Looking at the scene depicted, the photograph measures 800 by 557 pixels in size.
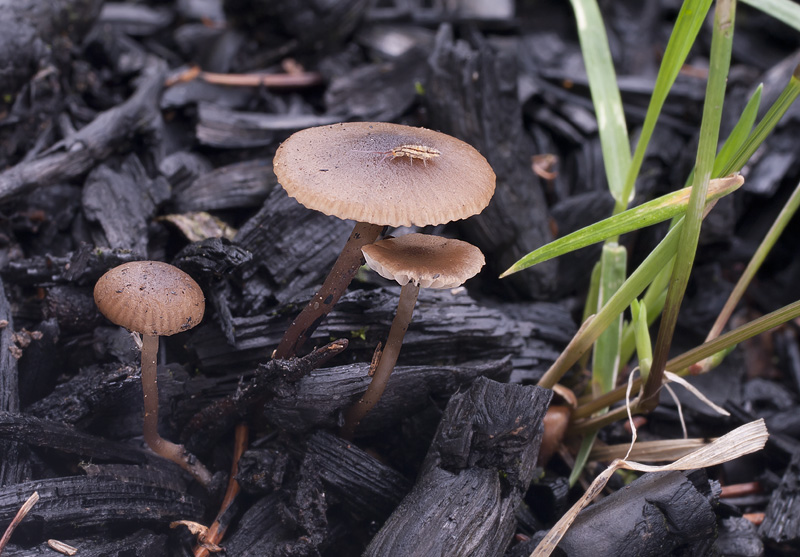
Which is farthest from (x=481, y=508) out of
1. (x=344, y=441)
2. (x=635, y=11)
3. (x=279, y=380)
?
(x=635, y=11)

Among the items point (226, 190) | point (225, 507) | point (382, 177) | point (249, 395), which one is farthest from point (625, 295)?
point (226, 190)

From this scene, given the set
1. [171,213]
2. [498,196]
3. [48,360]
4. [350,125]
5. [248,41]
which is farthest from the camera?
[248,41]

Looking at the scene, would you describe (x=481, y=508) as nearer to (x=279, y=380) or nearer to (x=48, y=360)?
(x=279, y=380)

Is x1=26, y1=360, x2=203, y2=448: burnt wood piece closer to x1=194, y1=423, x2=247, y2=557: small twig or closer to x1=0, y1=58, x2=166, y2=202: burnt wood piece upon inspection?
x1=194, y1=423, x2=247, y2=557: small twig

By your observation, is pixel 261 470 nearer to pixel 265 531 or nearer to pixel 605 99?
pixel 265 531

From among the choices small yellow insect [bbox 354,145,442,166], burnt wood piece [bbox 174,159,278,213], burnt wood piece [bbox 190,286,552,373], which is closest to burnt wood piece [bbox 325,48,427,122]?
burnt wood piece [bbox 174,159,278,213]

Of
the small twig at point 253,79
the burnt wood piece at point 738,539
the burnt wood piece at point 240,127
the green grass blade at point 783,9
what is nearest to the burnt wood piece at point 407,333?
the burnt wood piece at point 738,539

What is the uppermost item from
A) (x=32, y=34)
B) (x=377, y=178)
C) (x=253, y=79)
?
(x=377, y=178)
